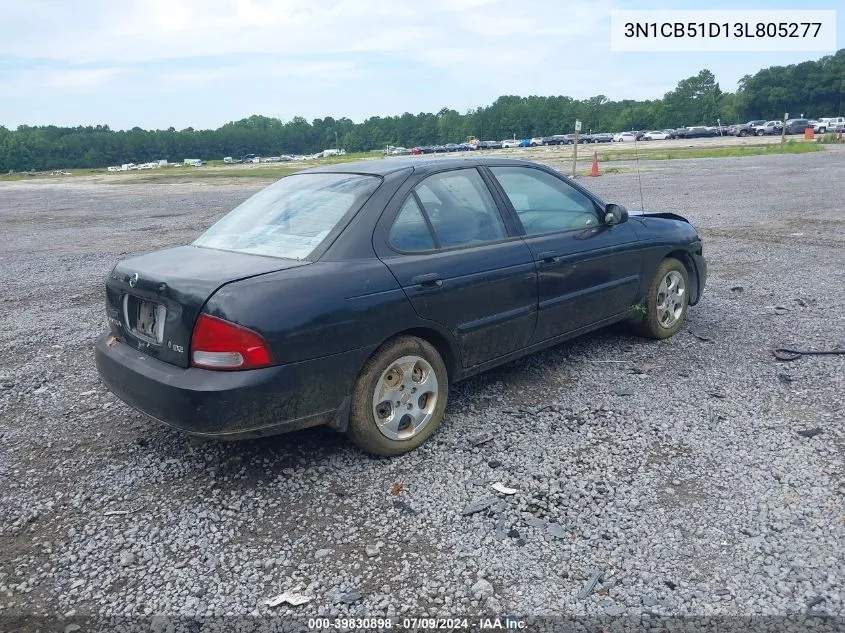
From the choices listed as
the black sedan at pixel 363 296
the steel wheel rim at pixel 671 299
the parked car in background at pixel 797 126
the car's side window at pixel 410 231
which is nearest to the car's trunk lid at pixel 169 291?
the black sedan at pixel 363 296

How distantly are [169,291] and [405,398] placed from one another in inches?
55.9

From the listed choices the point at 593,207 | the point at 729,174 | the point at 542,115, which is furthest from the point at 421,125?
the point at 593,207

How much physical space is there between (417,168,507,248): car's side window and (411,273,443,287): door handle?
0.26 m

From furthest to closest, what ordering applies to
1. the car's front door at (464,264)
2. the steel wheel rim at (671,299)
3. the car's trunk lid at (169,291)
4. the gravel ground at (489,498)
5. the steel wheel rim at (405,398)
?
1. the steel wheel rim at (671,299)
2. the car's front door at (464,264)
3. the steel wheel rim at (405,398)
4. the car's trunk lid at (169,291)
5. the gravel ground at (489,498)

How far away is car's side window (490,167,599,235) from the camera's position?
4.77 meters

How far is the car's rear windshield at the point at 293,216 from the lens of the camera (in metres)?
3.97

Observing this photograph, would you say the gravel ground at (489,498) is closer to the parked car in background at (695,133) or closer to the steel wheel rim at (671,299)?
the steel wheel rim at (671,299)

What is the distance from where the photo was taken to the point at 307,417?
356cm

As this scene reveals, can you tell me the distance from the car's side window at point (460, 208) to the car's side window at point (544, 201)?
22cm

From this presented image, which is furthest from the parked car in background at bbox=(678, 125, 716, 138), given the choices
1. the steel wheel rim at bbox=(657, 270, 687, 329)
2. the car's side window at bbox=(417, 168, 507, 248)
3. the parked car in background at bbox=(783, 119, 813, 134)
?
the car's side window at bbox=(417, 168, 507, 248)

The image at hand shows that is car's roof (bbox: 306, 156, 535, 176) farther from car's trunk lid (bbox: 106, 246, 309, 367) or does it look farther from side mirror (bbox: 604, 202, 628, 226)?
car's trunk lid (bbox: 106, 246, 309, 367)

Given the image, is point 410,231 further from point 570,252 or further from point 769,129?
point 769,129

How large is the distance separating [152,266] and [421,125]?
14377 cm

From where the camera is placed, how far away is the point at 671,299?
19.4ft
